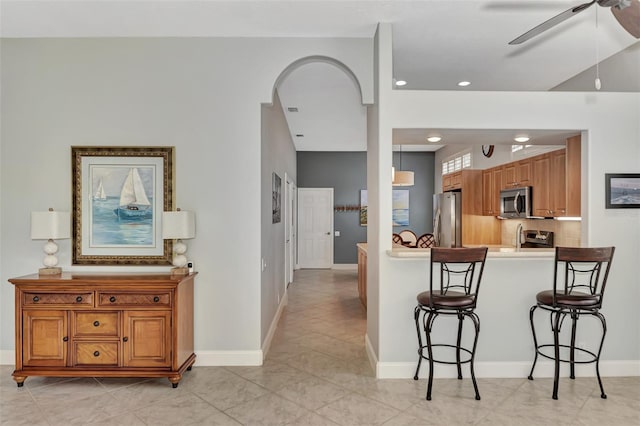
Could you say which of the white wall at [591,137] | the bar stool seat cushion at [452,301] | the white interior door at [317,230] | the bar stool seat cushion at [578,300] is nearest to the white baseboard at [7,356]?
the white wall at [591,137]

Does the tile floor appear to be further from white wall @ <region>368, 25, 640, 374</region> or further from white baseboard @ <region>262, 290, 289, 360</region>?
white wall @ <region>368, 25, 640, 374</region>

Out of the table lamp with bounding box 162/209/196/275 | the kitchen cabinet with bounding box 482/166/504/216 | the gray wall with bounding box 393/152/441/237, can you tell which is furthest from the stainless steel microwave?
the gray wall with bounding box 393/152/441/237

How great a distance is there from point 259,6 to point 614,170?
10.6ft

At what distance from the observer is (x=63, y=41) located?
3.53 metres

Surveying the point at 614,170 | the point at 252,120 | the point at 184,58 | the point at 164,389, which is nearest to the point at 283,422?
the point at 164,389

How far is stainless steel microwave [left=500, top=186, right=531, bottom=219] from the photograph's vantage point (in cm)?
470

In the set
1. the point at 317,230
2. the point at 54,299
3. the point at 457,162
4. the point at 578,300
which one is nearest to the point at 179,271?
the point at 54,299

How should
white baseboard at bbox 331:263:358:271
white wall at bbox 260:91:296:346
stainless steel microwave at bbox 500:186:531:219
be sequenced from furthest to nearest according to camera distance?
white baseboard at bbox 331:263:358:271 → stainless steel microwave at bbox 500:186:531:219 → white wall at bbox 260:91:296:346

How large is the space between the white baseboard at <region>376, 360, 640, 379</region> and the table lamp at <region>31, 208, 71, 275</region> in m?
2.87

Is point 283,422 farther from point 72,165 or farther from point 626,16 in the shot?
point 626,16

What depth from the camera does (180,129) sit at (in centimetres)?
356

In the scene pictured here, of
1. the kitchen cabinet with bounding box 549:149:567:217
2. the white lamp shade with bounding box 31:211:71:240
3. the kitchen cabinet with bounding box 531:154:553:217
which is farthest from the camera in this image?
the kitchen cabinet with bounding box 531:154:553:217

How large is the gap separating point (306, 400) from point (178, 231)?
1.69 meters

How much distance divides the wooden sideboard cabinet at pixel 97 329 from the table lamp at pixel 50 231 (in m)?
0.23
